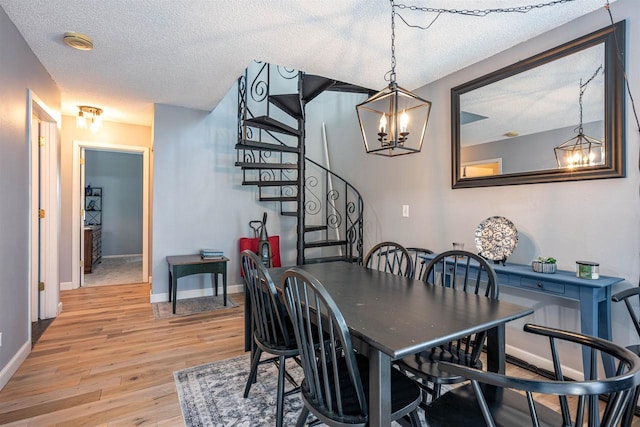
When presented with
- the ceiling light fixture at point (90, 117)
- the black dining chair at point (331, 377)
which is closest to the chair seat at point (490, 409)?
the black dining chair at point (331, 377)

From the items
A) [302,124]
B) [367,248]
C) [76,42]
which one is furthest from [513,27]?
[76,42]

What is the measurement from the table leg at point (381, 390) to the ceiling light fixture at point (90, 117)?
185 inches

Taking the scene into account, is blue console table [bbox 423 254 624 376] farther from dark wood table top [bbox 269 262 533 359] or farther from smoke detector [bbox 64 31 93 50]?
smoke detector [bbox 64 31 93 50]

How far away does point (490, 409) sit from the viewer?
45.8 inches

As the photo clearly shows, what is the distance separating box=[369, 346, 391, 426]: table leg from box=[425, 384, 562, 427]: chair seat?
0.18m

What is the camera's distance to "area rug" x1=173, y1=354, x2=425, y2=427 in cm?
178

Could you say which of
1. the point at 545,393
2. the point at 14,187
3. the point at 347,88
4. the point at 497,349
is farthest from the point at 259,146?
the point at 545,393

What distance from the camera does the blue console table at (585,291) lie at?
1799 millimetres

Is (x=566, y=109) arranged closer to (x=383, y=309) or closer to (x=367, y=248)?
(x=383, y=309)

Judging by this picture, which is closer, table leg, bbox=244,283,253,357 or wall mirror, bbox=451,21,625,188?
wall mirror, bbox=451,21,625,188

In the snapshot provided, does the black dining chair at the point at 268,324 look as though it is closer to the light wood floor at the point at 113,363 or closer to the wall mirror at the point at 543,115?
the light wood floor at the point at 113,363

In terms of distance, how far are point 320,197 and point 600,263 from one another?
359cm

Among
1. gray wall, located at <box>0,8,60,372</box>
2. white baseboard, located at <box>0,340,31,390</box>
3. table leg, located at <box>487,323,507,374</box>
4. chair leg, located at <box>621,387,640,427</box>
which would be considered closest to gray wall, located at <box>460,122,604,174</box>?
table leg, located at <box>487,323,507,374</box>

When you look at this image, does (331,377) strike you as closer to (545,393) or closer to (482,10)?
(545,393)
